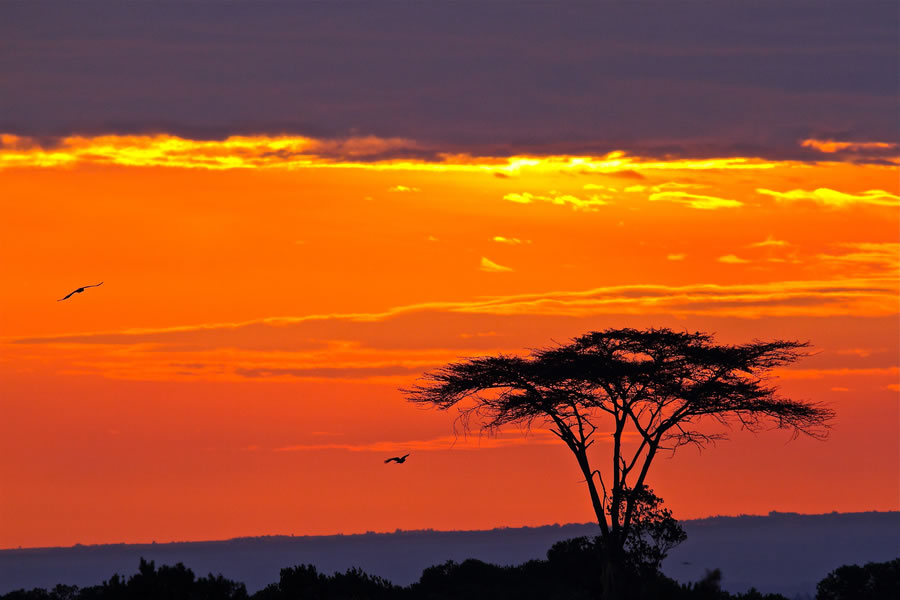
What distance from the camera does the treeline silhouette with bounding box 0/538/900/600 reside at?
68.9 metres

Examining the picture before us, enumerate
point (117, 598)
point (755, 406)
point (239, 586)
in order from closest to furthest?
1. point (117, 598)
2. point (239, 586)
3. point (755, 406)

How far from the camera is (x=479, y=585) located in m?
90.8

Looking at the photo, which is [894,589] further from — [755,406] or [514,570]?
[514,570]

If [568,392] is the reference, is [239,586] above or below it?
below

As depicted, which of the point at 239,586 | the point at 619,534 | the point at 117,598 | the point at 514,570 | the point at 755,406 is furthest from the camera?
the point at 514,570

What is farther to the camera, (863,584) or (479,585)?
(479,585)

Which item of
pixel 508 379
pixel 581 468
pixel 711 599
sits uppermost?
pixel 508 379

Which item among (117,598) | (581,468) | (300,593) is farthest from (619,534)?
(117,598)

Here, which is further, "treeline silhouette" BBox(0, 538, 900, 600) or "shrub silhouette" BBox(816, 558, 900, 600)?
"shrub silhouette" BBox(816, 558, 900, 600)

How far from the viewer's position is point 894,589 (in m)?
88.6

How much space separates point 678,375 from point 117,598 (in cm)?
2941

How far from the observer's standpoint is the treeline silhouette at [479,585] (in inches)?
2712

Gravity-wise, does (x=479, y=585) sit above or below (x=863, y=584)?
above

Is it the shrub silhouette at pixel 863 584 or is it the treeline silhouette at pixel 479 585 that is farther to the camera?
the shrub silhouette at pixel 863 584
